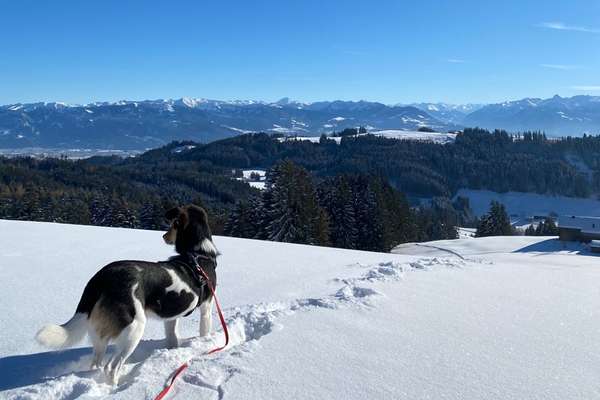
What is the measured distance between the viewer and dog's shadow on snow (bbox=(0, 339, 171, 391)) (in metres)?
3.47

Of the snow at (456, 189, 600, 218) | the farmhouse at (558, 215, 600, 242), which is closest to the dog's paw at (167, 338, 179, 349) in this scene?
the farmhouse at (558, 215, 600, 242)

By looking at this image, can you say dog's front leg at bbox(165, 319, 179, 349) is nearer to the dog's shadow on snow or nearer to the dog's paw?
the dog's paw

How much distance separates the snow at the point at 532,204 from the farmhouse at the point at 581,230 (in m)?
105

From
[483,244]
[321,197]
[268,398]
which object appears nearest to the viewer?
[268,398]

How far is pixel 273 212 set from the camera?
33375 millimetres

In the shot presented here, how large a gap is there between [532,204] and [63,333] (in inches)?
6879

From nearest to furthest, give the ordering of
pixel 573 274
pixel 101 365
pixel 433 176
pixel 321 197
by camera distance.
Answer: pixel 101 365
pixel 573 274
pixel 321 197
pixel 433 176

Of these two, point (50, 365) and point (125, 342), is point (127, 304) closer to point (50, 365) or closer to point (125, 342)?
point (125, 342)

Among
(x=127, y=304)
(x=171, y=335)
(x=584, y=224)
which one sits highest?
(x=127, y=304)

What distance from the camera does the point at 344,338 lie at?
4383 mm

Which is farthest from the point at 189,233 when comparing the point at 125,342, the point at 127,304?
the point at 125,342

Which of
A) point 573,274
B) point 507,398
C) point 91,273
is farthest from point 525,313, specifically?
point 91,273

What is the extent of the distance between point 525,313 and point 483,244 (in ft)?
118

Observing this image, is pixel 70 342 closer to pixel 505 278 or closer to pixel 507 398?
pixel 507 398
